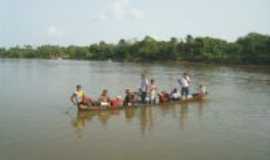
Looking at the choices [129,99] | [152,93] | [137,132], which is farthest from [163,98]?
[137,132]

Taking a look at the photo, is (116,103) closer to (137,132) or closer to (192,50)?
(137,132)

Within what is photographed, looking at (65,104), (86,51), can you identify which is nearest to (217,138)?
(65,104)

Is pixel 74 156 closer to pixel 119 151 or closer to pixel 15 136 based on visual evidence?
pixel 119 151

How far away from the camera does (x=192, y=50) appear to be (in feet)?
383

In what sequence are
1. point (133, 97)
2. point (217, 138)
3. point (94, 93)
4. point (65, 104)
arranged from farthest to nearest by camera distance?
point (94, 93) → point (65, 104) → point (133, 97) → point (217, 138)

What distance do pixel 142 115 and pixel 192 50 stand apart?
9890 cm

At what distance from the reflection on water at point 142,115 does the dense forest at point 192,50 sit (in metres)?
72.0

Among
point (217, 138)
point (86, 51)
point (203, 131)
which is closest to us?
point (217, 138)

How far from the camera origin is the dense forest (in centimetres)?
9494

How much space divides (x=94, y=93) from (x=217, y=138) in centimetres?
1792

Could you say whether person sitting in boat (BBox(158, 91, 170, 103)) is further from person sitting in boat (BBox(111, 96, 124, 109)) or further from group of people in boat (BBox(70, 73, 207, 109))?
person sitting in boat (BBox(111, 96, 124, 109))

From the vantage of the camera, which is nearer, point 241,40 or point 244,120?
point 244,120

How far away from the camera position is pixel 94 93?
103 feet

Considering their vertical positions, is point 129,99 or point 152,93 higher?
point 152,93
